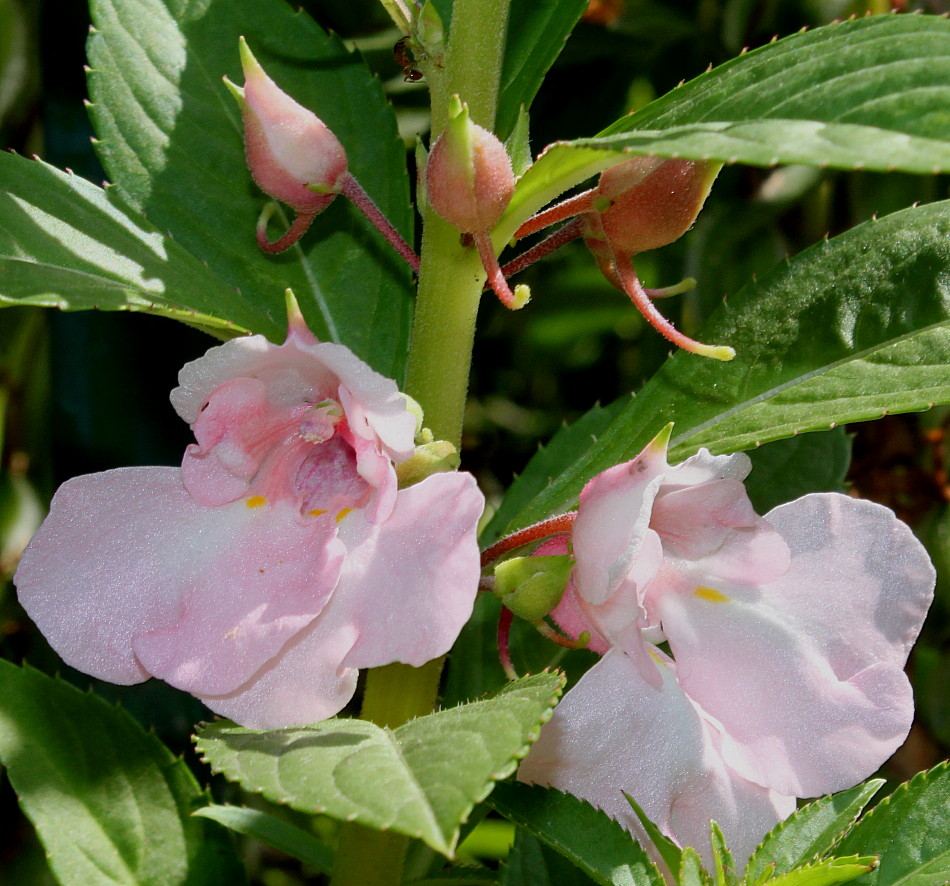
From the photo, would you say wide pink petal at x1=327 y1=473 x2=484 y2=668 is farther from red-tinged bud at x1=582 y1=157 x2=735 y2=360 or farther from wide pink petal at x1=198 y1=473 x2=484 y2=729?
red-tinged bud at x1=582 y1=157 x2=735 y2=360

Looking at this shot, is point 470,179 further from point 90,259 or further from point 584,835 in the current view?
point 584,835

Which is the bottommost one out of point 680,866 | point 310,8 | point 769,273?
point 680,866

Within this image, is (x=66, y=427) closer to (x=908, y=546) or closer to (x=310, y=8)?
(x=310, y=8)

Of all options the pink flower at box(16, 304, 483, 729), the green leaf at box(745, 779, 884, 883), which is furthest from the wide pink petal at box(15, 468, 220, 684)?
the green leaf at box(745, 779, 884, 883)

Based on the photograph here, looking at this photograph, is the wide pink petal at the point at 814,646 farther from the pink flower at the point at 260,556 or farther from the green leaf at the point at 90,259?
the green leaf at the point at 90,259

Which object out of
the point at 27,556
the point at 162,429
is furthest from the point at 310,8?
the point at 27,556

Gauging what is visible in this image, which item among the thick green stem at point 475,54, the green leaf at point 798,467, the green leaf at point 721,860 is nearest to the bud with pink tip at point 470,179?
the thick green stem at point 475,54
